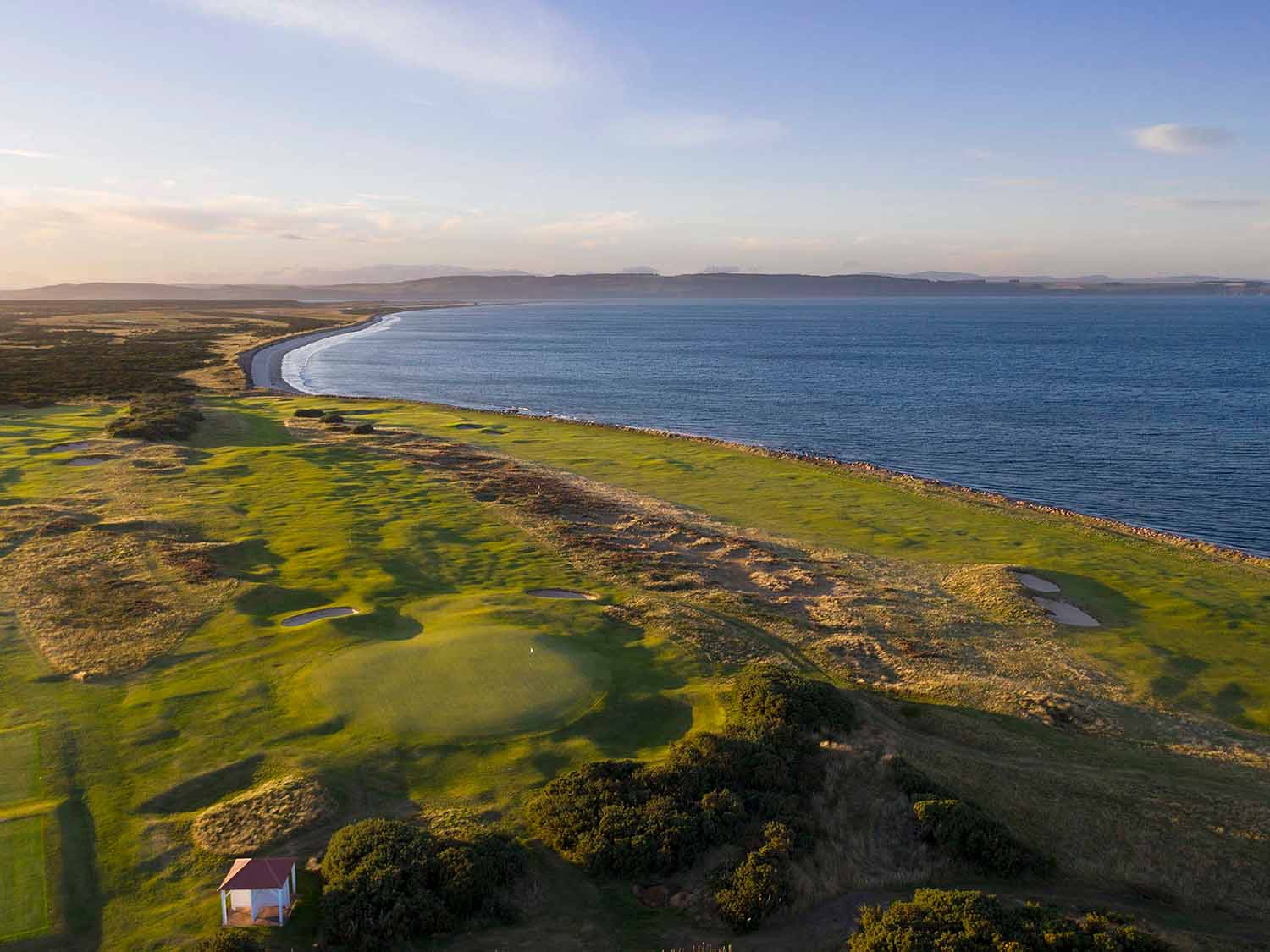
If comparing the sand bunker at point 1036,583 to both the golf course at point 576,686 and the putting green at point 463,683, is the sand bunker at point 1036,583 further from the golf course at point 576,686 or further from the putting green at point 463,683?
the putting green at point 463,683

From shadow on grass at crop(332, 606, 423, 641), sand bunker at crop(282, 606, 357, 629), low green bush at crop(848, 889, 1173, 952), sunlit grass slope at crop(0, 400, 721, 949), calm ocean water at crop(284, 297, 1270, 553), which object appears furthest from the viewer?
calm ocean water at crop(284, 297, 1270, 553)

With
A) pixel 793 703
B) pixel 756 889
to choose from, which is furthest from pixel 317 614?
pixel 756 889

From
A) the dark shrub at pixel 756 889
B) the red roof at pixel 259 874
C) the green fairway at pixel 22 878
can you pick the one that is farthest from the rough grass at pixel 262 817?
the dark shrub at pixel 756 889

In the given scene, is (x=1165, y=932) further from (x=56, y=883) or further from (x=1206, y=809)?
(x=56, y=883)

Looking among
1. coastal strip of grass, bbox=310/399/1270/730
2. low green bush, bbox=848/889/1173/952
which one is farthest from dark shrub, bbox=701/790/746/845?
coastal strip of grass, bbox=310/399/1270/730

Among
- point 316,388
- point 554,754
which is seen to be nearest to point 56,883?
point 554,754

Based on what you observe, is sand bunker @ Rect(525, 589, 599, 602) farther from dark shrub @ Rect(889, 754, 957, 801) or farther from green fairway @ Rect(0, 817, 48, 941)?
green fairway @ Rect(0, 817, 48, 941)

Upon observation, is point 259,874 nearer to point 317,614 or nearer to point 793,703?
point 793,703
